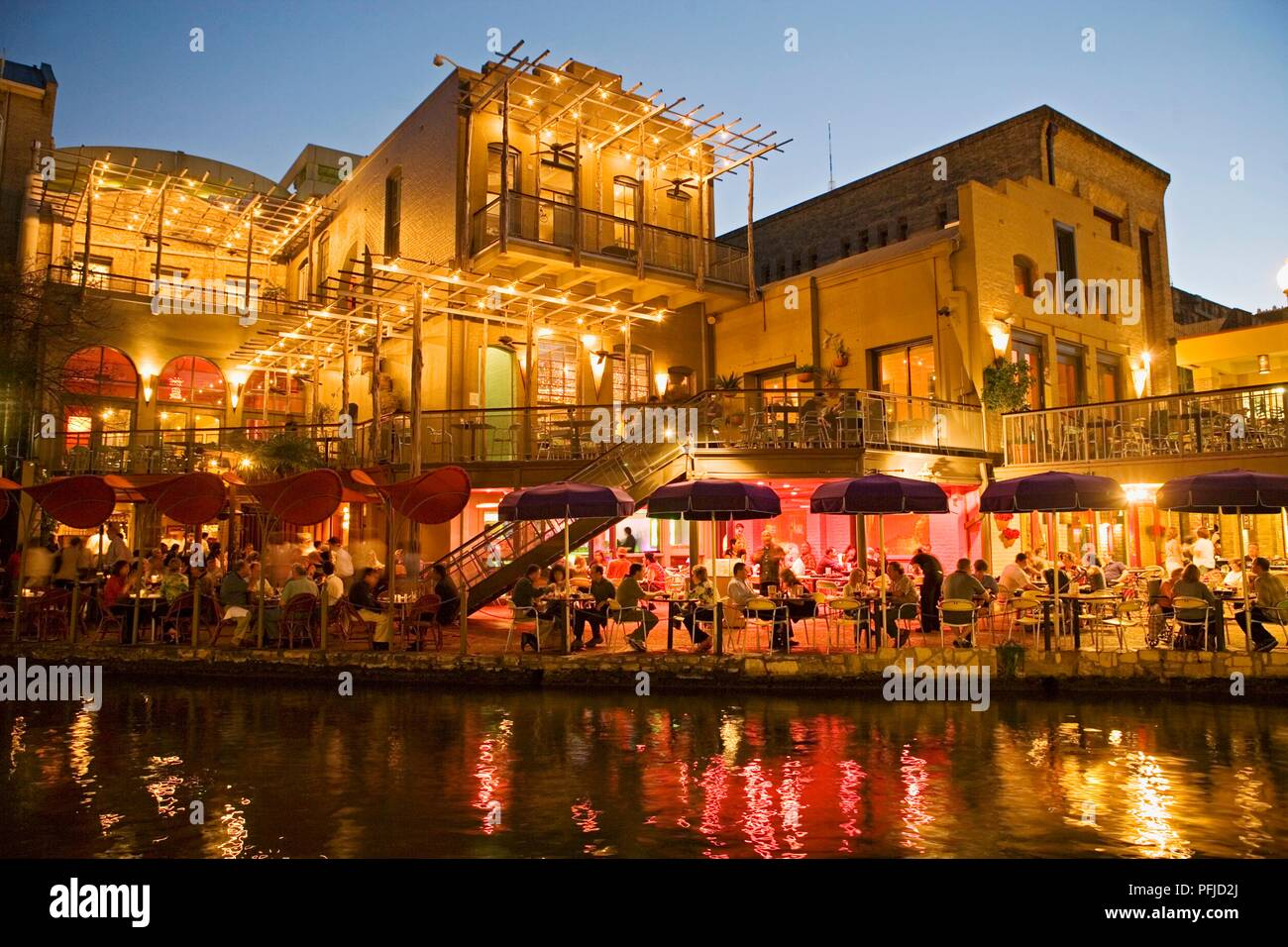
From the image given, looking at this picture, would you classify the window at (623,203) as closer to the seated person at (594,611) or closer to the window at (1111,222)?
the seated person at (594,611)

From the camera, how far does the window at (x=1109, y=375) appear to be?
23348mm

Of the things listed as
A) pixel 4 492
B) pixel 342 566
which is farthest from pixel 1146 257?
pixel 4 492

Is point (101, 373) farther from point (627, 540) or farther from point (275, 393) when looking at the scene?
point (627, 540)

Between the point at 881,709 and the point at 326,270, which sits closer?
the point at 881,709

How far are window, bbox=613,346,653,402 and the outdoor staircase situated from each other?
5453mm

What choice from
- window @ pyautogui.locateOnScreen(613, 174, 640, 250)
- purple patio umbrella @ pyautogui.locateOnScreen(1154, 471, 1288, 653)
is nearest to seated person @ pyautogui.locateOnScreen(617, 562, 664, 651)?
purple patio umbrella @ pyautogui.locateOnScreen(1154, 471, 1288, 653)

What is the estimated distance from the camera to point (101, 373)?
2438 cm

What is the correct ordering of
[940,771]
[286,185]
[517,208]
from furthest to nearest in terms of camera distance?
[286,185], [517,208], [940,771]

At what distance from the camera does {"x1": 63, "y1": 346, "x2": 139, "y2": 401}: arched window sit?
24.0 metres

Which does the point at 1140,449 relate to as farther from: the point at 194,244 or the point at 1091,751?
the point at 194,244

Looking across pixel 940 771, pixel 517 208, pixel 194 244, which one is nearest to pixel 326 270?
pixel 194 244

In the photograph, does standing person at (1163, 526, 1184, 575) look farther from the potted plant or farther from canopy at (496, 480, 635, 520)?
canopy at (496, 480, 635, 520)
